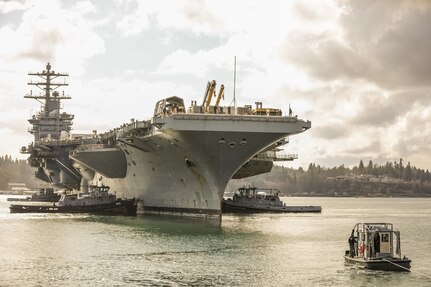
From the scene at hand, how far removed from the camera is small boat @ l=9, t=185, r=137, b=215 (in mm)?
54156

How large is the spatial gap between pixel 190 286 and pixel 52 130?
243 ft

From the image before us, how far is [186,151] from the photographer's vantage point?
42125 mm

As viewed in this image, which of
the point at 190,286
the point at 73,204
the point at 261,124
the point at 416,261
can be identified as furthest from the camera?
the point at 73,204

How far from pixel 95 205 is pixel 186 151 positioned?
17.1m

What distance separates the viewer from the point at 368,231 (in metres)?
23.9

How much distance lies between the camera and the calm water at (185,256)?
21.7 meters

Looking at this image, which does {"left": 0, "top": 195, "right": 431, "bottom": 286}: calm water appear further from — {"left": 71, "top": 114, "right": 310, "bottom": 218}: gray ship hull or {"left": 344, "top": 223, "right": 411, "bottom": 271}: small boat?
{"left": 71, "top": 114, "right": 310, "bottom": 218}: gray ship hull

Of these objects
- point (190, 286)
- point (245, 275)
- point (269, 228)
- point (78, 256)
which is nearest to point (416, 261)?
point (245, 275)

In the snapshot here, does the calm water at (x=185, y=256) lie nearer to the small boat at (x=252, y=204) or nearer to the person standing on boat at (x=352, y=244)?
the person standing on boat at (x=352, y=244)

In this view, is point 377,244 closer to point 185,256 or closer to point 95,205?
point 185,256

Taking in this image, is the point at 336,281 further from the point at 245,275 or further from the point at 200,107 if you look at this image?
the point at 200,107

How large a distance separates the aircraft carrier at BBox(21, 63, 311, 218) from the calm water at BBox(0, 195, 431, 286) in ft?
11.7

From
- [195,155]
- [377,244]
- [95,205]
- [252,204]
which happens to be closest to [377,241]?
[377,244]

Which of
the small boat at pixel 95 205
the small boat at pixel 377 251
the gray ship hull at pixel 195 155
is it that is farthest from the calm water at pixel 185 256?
the small boat at pixel 95 205
